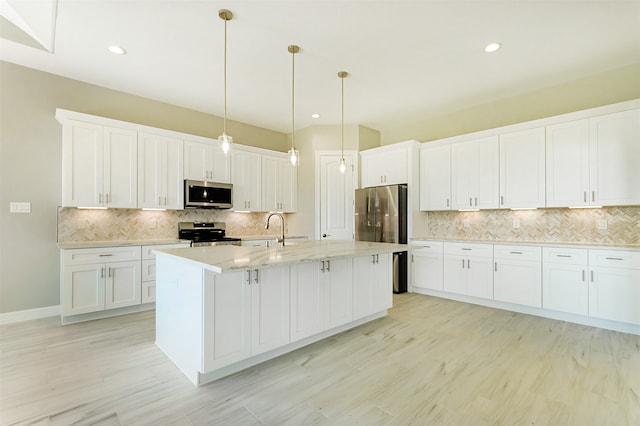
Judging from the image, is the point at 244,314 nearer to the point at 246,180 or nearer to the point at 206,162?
the point at 206,162

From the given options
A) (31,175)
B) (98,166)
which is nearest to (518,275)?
(98,166)

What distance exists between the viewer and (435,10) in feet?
8.30

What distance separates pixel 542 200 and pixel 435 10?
2.75 m

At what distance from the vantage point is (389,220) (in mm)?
4891

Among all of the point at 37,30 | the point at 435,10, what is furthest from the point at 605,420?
the point at 37,30

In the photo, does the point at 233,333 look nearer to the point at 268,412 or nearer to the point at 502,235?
the point at 268,412

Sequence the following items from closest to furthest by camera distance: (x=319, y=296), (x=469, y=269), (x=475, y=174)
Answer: (x=319, y=296) < (x=469, y=269) < (x=475, y=174)

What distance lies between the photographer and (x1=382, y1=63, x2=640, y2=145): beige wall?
3520 mm

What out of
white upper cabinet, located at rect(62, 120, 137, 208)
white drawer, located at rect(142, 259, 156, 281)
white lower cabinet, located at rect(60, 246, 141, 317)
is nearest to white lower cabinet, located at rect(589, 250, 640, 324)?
white drawer, located at rect(142, 259, 156, 281)

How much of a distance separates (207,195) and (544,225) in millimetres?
4854

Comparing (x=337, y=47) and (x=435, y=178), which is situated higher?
(x=337, y=47)

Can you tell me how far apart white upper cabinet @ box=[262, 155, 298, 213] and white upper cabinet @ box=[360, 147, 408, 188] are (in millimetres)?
1408

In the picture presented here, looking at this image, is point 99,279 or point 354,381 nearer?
point 354,381

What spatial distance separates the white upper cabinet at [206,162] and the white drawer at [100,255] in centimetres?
132
